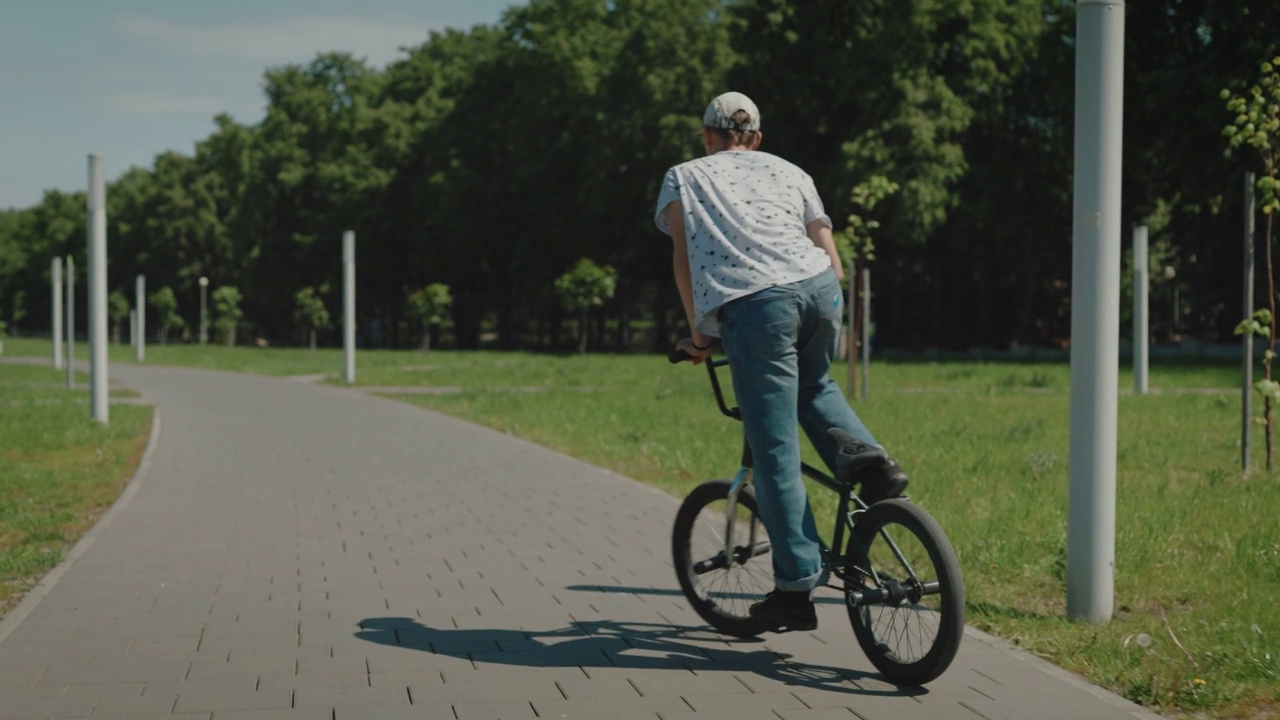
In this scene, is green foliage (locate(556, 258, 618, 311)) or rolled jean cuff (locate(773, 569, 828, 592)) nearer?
rolled jean cuff (locate(773, 569, 828, 592))

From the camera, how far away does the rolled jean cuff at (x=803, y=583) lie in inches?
183

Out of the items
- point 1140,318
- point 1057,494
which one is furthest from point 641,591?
point 1140,318

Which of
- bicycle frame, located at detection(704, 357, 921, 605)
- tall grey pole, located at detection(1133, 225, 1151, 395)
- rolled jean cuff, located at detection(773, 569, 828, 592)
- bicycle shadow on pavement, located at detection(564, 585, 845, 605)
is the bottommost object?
bicycle shadow on pavement, located at detection(564, 585, 845, 605)

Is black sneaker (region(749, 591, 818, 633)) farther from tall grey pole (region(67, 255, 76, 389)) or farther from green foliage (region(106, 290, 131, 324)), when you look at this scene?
green foliage (region(106, 290, 131, 324))

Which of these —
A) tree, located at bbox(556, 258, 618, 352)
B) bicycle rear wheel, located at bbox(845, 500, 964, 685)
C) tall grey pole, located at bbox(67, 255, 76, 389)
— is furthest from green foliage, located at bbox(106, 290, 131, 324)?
bicycle rear wheel, located at bbox(845, 500, 964, 685)

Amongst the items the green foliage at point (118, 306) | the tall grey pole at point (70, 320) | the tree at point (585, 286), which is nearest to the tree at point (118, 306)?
the green foliage at point (118, 306)

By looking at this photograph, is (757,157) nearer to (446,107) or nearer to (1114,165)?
(1114,165)

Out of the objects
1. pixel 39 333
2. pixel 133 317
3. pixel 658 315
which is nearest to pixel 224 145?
pixel 133 317

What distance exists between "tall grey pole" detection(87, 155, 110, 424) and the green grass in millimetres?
309

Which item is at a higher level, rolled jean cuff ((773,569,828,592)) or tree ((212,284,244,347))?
tree ((212,284,244,347))

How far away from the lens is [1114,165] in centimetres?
536

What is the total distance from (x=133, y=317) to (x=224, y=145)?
18359 mm

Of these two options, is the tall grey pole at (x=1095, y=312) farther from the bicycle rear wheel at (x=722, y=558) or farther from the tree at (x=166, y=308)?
the tree at (x=166, y=308)

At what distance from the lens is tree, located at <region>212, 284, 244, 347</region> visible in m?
64.1
